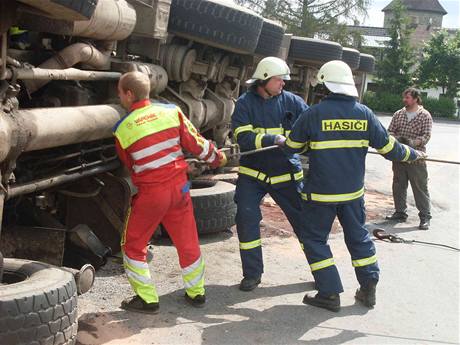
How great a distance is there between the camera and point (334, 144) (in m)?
5.12

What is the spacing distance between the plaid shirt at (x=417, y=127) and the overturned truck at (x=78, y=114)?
194cm

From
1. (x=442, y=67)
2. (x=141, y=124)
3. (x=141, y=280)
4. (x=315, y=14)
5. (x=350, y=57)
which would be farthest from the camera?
(x=442, y=67)

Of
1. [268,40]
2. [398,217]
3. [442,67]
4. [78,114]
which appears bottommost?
[398,217]

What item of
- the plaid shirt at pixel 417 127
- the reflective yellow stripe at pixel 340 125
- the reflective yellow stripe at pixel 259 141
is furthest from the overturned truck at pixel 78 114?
the plaid shirt at pixel 417 127

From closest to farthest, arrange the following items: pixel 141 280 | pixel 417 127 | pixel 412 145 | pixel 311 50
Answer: pixel 141 280 < pixel 412 145 < pixel 417 127 < pixel 311 50

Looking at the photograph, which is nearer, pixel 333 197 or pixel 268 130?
pixel 333 197

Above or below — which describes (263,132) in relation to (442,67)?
below

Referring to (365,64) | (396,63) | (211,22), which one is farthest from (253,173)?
(396,63)

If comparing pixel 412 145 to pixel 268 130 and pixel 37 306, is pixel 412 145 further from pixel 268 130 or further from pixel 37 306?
pixel 37 306

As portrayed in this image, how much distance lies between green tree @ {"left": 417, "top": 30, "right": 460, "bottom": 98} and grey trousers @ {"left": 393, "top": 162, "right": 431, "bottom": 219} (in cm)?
4258

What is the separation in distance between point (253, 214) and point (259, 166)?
1.23ft

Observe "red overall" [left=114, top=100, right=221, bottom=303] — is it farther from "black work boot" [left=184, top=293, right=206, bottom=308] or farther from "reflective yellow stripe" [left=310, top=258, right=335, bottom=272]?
"reflective yellow stripe" [left=310, top=258, right=335, bottom=272]

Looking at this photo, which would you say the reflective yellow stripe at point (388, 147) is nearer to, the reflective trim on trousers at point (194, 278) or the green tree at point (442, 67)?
the reflective trim on trousers at point (194, 278)

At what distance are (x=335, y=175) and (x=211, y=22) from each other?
2380mm
